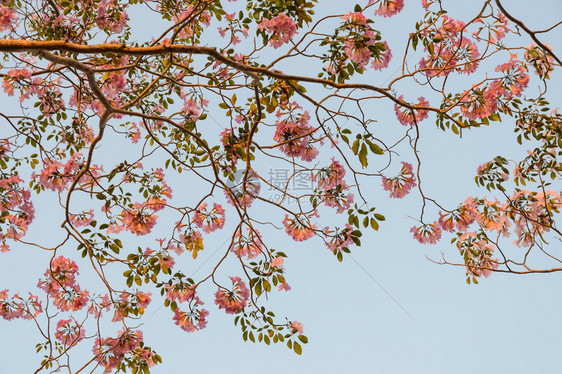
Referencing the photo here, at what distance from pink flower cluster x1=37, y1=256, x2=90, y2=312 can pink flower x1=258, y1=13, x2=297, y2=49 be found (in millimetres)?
1905

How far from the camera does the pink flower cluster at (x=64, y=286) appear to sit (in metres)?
2.57

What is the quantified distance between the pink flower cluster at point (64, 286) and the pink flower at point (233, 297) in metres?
1.04

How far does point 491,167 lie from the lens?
7.46 feet

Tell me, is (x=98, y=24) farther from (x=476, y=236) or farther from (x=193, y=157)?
(x=476, y=236)

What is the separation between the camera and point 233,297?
2293 mm

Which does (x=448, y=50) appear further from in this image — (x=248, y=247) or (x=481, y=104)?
(x=248, y=247)

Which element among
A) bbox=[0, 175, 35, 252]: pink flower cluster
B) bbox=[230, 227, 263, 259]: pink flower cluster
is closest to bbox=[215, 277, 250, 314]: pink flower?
bbox=[230, 227, 263, 259]: pink flower cluster

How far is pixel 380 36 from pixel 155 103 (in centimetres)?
199

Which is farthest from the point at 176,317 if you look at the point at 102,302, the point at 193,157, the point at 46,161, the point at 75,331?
the point at 46,161

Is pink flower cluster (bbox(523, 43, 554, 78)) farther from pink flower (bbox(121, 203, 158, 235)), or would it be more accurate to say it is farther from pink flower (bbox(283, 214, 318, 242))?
pink flower (bbox(121, 203, 158, 235))

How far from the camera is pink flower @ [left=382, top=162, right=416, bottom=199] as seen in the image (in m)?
2.19

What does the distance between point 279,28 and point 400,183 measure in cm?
105

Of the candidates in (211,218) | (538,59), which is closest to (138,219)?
(211,218)

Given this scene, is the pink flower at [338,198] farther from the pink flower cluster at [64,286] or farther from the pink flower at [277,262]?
the pink flower cluster at [64,286]
